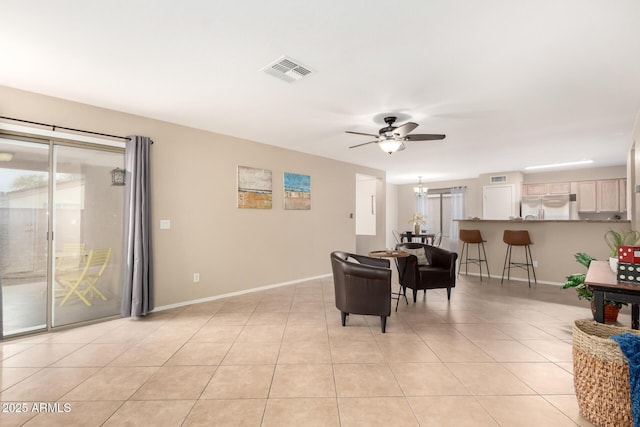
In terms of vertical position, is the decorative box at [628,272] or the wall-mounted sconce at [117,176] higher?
the wall-mounted sconce at [117,176]

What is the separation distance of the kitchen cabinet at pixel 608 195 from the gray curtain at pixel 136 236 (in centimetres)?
976

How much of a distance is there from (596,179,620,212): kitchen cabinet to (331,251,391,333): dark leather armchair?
23.6 ft

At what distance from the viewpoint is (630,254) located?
2.23m

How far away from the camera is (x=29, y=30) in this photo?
215cm

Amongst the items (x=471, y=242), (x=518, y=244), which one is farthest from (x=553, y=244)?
(x=471, y=242)

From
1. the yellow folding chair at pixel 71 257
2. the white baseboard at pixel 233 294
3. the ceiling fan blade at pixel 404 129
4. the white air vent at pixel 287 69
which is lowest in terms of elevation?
the white baseboard at pixel 233 294

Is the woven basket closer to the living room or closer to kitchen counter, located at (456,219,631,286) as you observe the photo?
the living room

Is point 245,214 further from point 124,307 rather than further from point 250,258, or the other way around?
point 124,307

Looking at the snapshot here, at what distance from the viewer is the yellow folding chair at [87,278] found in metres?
3.48

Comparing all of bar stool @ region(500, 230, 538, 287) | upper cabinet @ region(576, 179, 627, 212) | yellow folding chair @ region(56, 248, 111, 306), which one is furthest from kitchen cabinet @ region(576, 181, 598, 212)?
yellow folding chair @ region(56, 248, 111, 306)

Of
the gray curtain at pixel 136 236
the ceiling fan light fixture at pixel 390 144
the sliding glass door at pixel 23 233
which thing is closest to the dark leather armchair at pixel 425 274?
the ceiling fan light fixture at pixel 390 144

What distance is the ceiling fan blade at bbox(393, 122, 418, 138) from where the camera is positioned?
3.33 metres

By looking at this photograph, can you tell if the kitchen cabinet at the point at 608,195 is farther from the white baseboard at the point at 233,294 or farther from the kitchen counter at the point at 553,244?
the white baseboard at the point at 233,294

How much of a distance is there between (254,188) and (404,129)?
2795 mm
